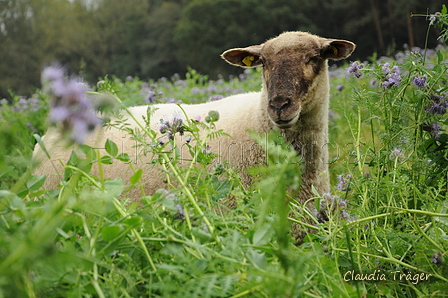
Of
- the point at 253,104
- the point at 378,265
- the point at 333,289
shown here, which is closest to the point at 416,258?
the point at 378,265

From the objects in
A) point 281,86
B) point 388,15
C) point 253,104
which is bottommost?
point 388,15

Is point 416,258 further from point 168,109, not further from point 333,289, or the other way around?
point 168,109

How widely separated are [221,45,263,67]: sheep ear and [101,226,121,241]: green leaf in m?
2.44

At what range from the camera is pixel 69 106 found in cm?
84

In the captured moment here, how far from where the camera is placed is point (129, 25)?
34656 mm

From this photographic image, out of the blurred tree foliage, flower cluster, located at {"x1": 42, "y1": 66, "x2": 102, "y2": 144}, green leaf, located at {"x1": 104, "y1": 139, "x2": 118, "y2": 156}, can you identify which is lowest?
the blurred tree foliage

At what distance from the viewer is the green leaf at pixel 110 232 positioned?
104cm

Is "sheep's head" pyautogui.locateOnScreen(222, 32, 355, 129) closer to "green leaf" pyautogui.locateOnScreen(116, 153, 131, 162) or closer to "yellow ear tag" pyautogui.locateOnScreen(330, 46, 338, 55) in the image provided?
"yellow ear tag" pyautogui.locateOnScreen(330, 46, 338, 55)

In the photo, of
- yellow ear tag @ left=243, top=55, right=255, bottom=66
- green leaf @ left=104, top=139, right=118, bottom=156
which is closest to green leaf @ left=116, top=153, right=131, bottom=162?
green leaf @ left=104, top=139, right=118, bottom=156

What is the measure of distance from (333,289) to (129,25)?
3619 cm

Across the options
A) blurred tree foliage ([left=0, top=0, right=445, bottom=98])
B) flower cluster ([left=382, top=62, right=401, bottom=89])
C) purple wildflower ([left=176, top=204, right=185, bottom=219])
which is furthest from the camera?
blurred tree foliage ([left=0, top=0, right=445, bottom=98])

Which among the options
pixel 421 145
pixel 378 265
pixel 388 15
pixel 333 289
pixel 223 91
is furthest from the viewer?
pixel 388 15

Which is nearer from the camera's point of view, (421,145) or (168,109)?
(421,145)

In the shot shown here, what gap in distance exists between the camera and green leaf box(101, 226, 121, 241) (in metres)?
1.04
